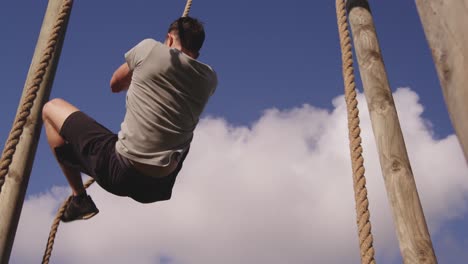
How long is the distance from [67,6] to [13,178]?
111 centimetres

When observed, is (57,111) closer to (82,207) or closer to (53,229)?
(82,207)

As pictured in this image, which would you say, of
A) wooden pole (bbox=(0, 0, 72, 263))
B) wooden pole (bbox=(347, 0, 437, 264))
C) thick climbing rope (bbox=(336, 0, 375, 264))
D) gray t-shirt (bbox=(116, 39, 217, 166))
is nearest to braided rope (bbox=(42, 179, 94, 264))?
wooden pole (bbox=(0, 0, 72, 263))

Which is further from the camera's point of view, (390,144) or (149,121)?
(390,144)

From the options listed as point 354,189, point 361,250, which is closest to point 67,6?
point 354,189

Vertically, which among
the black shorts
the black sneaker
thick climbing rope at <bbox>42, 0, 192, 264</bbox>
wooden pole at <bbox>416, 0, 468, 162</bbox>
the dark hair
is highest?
the dark hair

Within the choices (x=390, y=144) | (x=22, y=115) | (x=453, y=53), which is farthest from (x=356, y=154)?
(x=22, y=115)

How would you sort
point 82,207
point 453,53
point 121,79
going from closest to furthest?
point 453,53, point 121,79, point 82,207

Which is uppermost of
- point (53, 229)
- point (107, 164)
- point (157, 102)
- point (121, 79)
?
point (121, 79)

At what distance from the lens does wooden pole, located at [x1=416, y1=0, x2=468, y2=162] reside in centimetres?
118

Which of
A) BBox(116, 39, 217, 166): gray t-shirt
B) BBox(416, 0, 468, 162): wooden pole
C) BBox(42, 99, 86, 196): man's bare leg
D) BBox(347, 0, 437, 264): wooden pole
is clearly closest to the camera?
BBox(416, 0, 468, 162): wooden pole

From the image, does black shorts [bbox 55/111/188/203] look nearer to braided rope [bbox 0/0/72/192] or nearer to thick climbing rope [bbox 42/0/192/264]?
braided rope [bbox 0/0/72/192]

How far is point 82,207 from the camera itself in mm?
2939

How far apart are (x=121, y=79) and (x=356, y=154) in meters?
1.49

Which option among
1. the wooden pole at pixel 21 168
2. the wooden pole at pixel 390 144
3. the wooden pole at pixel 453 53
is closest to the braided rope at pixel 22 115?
the wooden pole at pixel 21 168
